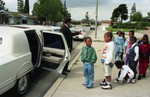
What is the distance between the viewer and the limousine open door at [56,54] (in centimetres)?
476

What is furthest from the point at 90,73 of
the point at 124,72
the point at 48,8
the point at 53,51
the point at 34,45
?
the point at 48,8

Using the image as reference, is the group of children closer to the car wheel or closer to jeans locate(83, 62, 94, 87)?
jeans locate(83, 62, 94, 87)

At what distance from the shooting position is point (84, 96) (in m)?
3.84

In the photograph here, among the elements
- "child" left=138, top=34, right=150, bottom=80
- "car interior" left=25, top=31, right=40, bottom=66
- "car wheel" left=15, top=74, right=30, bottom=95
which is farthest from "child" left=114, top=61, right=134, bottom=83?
"car wheel" left=15, top=74, right=30, bottom=95

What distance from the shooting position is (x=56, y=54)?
4875 millimetres

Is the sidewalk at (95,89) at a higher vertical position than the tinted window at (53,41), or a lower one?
lower

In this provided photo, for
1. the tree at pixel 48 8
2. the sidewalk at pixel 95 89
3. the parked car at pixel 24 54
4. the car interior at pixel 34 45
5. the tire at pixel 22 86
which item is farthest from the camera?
the tree at pixel 48 8

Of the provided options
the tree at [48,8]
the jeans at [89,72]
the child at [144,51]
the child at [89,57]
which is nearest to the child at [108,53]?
the child at [89,57]

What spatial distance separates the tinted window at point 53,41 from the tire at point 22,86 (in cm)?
142

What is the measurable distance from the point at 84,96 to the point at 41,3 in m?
47.8

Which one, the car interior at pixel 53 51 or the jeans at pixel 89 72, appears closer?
the jeans at pixel 89 72

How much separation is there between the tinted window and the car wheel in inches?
55.8

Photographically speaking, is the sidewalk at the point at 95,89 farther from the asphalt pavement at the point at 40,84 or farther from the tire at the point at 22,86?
the tire at the point at 22,86

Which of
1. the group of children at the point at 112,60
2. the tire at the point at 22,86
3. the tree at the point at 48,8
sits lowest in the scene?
the tire at the point at 22,86
